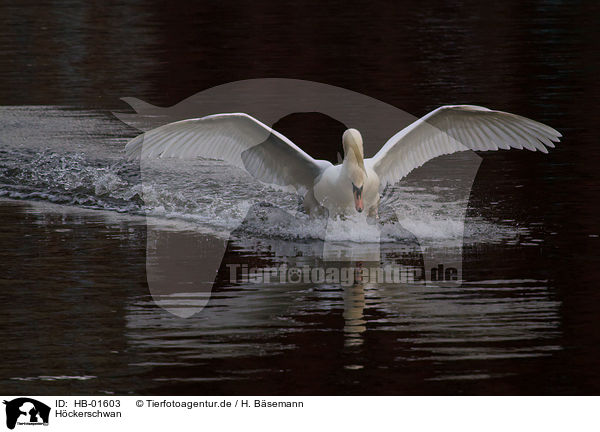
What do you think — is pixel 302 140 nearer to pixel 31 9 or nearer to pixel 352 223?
pixel 352 223

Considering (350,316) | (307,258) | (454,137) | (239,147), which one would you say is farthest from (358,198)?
(350,316)

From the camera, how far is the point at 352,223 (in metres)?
11.5

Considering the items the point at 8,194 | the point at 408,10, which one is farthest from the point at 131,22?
the point at 8,194

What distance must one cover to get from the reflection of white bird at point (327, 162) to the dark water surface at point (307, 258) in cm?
68

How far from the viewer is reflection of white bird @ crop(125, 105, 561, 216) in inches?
455

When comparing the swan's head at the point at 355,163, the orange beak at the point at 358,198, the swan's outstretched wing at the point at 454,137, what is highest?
the swan's outstretched wing at the point at 454,137

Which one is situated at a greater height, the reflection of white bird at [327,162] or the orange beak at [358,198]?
the reflection of white bird at [327,162]

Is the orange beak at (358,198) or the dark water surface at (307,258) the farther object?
the orange beak at (358,198)
